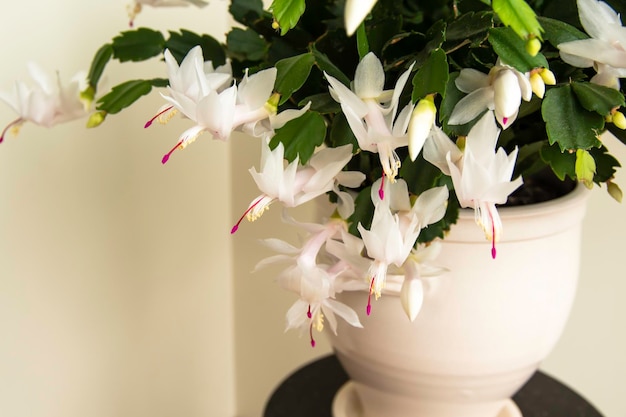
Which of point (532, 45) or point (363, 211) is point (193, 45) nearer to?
point (363, 211)

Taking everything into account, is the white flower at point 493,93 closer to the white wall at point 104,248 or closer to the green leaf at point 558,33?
the green leaf at point 558,33

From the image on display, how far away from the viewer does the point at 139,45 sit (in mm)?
724

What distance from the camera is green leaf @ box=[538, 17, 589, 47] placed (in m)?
0.51

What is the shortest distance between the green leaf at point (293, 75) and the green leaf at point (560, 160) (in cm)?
19

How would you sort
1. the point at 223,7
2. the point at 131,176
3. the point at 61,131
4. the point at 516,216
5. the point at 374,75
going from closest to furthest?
1. the point at 374,75
2. the point at 516,216
3. the point at 61,131
4. the point at 131,176
5. the point at 223,7

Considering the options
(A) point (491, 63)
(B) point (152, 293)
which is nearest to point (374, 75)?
(A) point (491, 63)

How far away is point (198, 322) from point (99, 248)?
33 centimetres

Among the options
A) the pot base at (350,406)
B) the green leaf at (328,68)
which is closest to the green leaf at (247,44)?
the green leaf at (328,68)

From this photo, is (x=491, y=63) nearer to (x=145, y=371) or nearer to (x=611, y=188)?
(x=611, y=188)

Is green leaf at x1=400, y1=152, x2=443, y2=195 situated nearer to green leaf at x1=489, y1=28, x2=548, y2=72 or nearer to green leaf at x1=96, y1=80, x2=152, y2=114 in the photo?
green leaf at x1=489, y1=28, x2=548, y2=72

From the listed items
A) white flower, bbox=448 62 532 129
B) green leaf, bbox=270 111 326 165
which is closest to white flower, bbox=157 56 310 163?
green leaf, bbox=270 111 326 165

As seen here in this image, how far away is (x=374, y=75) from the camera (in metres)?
0.51

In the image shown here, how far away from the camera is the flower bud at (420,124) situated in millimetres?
454

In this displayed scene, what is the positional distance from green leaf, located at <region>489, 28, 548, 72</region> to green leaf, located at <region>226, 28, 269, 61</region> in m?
0.28
